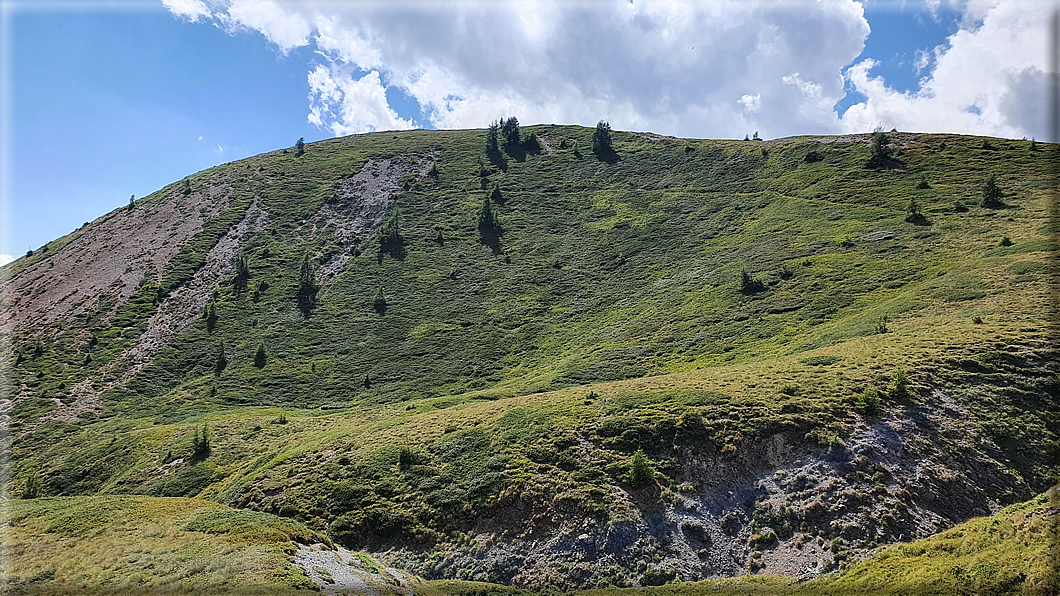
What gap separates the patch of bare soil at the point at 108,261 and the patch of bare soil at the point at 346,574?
81.4 meters

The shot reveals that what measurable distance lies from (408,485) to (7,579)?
1581 centimetres

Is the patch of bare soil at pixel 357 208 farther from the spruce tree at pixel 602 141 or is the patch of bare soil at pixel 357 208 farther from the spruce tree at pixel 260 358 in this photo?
the spruce tree at pixel 602 141

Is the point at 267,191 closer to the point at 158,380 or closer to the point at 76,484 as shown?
the point at 158,380

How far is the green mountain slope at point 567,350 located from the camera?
23.6m

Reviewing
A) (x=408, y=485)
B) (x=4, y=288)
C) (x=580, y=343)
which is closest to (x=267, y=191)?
(x=4, y=288)

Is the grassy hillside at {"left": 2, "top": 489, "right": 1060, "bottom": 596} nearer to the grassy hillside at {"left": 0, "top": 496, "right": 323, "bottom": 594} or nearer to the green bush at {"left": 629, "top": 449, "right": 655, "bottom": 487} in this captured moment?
the grassy hillside at {"left": 0, "top": 496, "right": 323, "bottom": 594}

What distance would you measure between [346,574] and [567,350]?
44.7 m

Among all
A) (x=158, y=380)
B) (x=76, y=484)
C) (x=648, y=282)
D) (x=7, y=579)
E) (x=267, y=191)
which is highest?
(x=267, y=191)

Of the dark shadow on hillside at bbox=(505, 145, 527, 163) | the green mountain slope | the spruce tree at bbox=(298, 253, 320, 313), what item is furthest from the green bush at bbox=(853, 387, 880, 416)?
the dark shadow on hillside at bbox=(505, 145, 527, 163)

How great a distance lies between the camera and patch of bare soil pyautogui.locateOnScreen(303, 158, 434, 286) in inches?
3780

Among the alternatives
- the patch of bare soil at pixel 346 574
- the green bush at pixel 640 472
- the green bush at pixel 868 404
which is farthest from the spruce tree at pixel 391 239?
the green bush at pixel 868 404

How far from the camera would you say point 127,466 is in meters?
44.1

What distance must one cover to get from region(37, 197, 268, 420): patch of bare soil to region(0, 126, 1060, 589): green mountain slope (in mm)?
579

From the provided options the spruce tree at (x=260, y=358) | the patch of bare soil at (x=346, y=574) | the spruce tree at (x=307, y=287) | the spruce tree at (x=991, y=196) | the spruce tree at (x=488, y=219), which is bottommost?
the patch of bare soil at (x=346, y=574)
